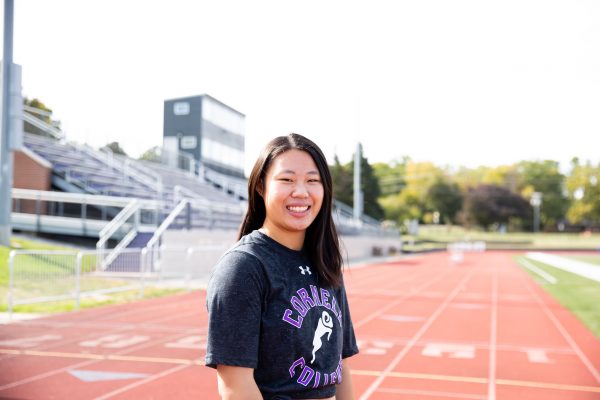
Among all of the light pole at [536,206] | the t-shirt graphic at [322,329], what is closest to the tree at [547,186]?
the light pole at [536,206]

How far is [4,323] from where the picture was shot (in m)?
8.19

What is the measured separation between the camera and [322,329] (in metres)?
1.79

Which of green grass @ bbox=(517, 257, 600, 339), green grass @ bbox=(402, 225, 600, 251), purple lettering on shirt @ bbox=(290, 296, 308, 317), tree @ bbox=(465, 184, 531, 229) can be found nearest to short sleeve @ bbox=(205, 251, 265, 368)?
purple lettering on shirt @ bbox=(290, 296, 308, 317)

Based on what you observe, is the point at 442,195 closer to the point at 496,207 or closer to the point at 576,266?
the point at 576,266

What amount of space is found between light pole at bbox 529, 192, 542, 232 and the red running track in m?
19.8

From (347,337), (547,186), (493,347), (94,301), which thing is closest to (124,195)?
(94,301)

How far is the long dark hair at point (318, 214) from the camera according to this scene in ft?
6.18

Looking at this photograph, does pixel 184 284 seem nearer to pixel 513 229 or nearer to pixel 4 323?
pixel 4 323

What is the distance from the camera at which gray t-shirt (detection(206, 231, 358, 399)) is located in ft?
5.37

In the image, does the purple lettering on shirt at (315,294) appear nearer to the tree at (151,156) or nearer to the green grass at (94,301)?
the green grass at (94,301)

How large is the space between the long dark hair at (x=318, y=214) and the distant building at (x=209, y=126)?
278 centimetres

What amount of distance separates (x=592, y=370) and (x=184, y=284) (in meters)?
9.22

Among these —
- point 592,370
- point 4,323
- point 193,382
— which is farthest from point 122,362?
point 592,370

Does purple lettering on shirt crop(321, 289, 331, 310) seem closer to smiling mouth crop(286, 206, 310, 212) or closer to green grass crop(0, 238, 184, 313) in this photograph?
smiling mouth crop(286, 206, 310, 212)
